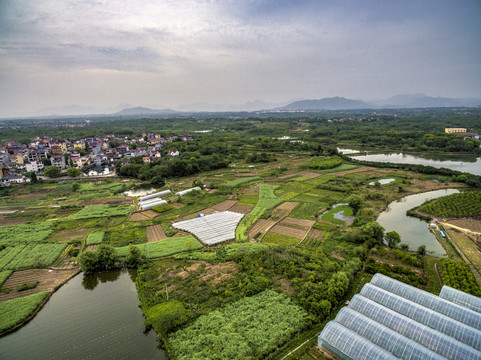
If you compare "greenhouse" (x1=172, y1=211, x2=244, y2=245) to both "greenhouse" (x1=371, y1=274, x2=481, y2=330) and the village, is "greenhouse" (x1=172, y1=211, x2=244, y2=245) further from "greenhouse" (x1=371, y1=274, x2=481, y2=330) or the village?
the village

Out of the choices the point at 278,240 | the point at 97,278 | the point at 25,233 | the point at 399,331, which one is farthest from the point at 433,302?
the point at 25,233

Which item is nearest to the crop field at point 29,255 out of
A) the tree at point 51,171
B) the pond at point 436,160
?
the tree at point 51,171

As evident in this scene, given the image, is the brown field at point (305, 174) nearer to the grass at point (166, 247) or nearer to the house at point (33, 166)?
the grass at point (166, 247)

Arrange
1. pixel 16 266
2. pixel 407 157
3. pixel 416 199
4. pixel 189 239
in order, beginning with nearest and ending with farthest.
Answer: pixel 16 266 < pixel 189 239 < pixel 416 199 < pixel 407 157

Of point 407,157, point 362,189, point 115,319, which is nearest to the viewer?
point 115,319

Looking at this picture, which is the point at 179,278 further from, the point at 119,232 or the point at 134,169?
the point at 134,169

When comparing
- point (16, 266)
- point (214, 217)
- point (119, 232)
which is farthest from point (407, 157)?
point (16, 266)

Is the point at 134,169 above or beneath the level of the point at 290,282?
above

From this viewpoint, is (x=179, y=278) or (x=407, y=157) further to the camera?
(x=407, y=157)
